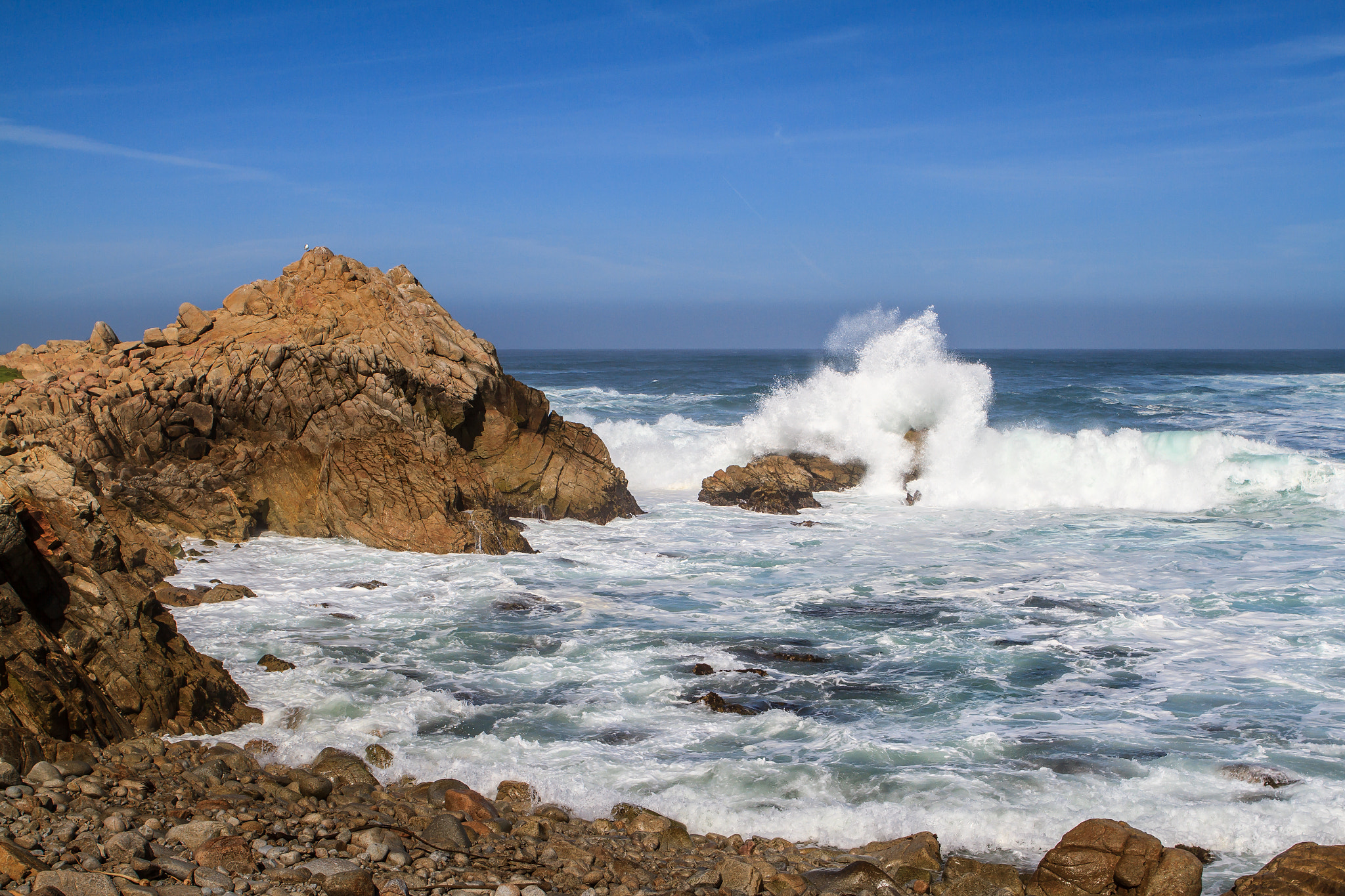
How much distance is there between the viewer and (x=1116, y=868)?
17.5 ft

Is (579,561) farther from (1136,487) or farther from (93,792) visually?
(1136,487)

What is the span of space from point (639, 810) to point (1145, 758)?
3.86m

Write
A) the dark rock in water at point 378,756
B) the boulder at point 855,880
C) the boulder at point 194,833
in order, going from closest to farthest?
the boulder at point 194,833 → the boulder at point 855,880 → the dark rock in water at point 378,756

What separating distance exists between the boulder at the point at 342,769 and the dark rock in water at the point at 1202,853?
5.22 m

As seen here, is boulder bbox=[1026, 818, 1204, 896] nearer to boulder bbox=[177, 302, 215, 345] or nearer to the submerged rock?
the submerged rock

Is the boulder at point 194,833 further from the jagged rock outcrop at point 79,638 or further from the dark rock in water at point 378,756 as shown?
the dark rock in water at point 378,756

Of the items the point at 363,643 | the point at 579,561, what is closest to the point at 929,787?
the point at 363,643

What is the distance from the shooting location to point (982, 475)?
21266 mm

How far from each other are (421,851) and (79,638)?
10.2ft

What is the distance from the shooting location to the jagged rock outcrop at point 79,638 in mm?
5969

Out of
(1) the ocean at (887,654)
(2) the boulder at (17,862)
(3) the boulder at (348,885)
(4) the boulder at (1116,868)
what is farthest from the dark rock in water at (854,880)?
(2) the boulder at (17,862)

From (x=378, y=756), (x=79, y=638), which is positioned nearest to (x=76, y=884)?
(x=378, y=756)

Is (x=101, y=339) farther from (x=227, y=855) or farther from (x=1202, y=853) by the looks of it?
(x=1202, y=853)

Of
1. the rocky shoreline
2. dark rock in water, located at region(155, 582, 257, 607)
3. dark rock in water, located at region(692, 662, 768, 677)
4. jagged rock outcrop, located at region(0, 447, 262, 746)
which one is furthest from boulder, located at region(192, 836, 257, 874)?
dark rock in water, located at region(155, 582, 257, 607)
